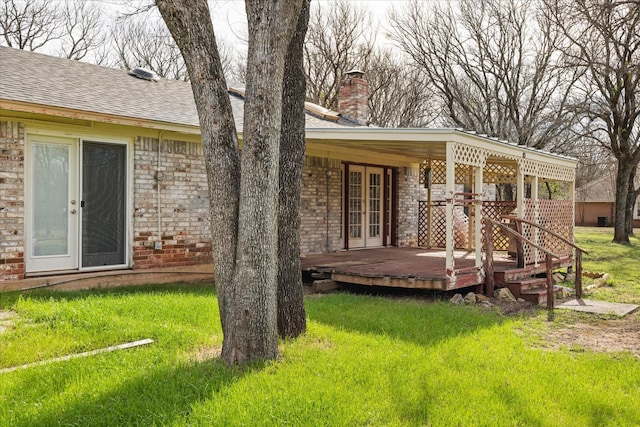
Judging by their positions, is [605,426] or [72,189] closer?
[605,426]

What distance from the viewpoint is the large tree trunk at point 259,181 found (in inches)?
165

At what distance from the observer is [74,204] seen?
26.5 ft

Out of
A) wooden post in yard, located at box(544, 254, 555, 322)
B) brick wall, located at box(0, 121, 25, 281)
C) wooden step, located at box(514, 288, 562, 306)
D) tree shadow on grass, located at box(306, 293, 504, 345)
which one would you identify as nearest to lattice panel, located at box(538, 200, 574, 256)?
wooden step, located at box(514, 288, 562, 306)

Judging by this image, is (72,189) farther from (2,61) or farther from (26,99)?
(2,61)

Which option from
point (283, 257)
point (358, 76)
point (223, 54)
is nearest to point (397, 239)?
point (358, 76)

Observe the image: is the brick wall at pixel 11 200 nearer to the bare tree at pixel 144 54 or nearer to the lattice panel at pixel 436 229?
the lattice panel at pixel 436 229

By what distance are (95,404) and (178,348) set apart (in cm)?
137

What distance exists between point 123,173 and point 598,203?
140 feet

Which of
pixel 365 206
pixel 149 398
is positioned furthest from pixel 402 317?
pixel 365 206

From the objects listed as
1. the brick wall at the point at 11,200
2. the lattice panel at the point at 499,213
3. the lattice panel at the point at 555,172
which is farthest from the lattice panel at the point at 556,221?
the brick wall at the point at 11,200

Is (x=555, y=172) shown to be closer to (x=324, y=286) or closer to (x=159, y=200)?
(x=324, y=286)

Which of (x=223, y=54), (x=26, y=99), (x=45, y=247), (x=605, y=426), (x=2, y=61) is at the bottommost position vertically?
(x=605, y=426)

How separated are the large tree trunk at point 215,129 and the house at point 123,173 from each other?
3.06 metres

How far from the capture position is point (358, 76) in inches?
587
